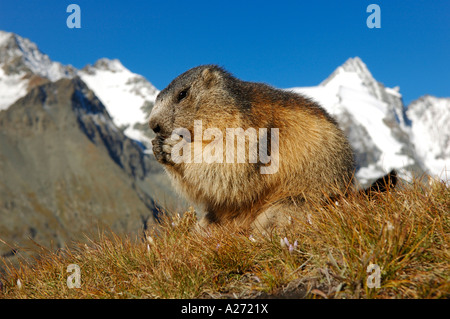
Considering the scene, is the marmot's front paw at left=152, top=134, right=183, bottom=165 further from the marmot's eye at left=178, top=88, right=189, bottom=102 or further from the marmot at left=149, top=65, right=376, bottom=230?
the marmot's eye at left=178, top=88, right=189, bottom=102

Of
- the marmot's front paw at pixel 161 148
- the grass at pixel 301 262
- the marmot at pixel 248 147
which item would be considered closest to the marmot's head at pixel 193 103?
the marmot at pixel 248 147

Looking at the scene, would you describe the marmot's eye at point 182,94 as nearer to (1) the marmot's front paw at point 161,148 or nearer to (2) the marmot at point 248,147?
(2) the marmot at point 248,147

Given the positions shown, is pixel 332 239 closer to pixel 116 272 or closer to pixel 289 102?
pixel 116 272

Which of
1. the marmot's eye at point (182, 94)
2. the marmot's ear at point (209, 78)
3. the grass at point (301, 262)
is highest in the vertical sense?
the marmot's ear at point (209, 78)

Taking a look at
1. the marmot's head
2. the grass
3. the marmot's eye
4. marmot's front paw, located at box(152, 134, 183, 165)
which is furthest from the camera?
the marmot's eye

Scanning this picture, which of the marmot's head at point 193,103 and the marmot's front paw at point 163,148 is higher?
the marmot's head at point 193,103

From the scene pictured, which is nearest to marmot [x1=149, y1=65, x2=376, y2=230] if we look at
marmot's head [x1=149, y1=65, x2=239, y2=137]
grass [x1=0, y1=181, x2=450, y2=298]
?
marmot's head [x1=149, y1=65, x2=239, y2=137]

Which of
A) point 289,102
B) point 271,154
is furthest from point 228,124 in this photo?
point 289,102
